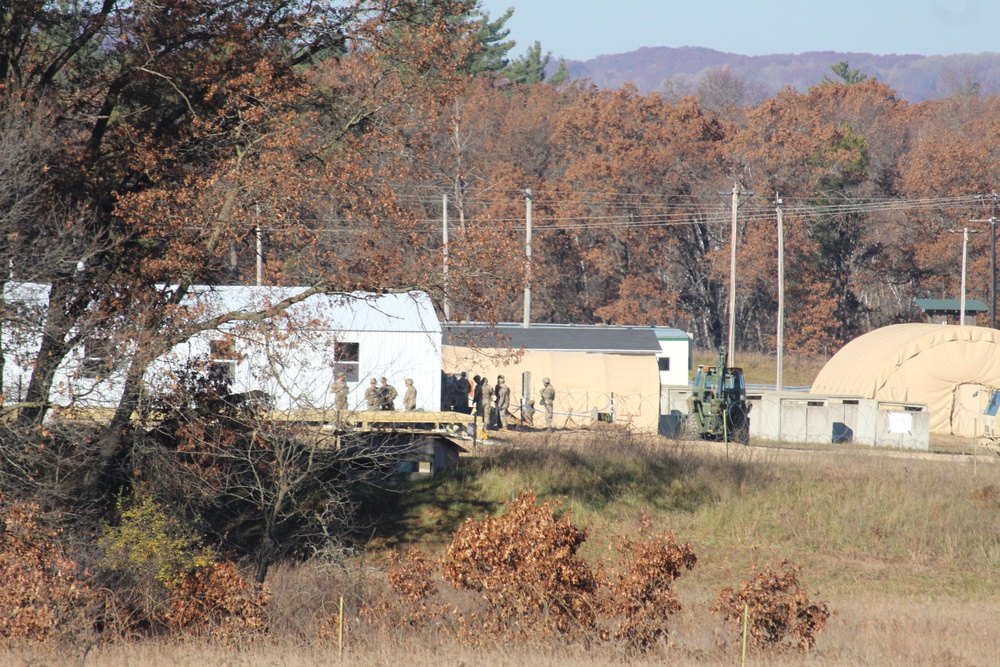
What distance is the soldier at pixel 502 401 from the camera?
31453 millimetres

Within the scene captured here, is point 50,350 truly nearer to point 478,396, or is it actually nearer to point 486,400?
point 486,400

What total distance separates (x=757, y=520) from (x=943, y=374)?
50.0ft

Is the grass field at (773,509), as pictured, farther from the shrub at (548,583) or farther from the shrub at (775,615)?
the shrub at (548,583)

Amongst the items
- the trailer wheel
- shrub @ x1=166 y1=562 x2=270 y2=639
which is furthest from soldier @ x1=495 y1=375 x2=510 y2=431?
shrub @ x1=166 y1=562 x2=270 y2=639

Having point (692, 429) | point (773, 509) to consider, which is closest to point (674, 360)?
point (692, 429)

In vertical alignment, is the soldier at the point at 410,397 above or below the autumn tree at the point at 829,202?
below

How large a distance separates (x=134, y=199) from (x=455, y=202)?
42.1 metres

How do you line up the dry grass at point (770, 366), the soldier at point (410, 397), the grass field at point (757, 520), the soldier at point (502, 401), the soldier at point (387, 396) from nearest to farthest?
the grass field at point (757, 520), the soldier at point (387, 396), the soldier at point (410, 397), the soldier at point (502, 401), the dry grass at point (770, 366)

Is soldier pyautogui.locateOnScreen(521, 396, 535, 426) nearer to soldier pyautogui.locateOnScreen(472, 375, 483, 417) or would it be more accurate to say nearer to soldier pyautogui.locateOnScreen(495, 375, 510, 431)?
soldier pyautogui.locateOnScreen(495, 375, 510, 431)

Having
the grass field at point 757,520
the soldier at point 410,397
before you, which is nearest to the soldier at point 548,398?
the grass field at point 757,520

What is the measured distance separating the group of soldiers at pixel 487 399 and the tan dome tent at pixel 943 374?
10876 millimetres

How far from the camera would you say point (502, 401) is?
104 ft

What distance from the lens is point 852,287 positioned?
64.9 metres

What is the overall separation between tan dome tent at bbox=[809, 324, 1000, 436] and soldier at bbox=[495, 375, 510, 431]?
Answer: 39.1 ft
